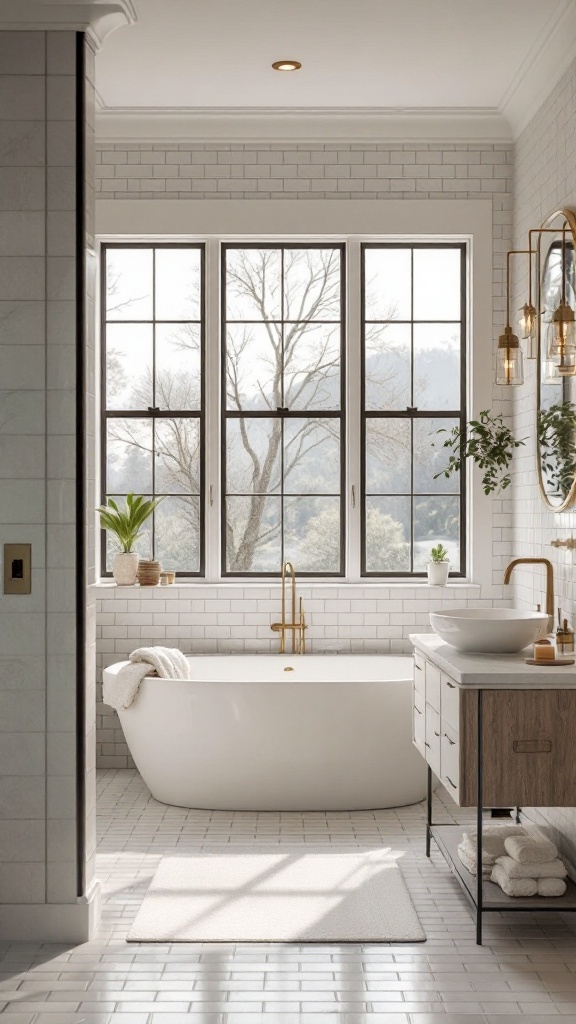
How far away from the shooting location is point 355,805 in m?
4.65

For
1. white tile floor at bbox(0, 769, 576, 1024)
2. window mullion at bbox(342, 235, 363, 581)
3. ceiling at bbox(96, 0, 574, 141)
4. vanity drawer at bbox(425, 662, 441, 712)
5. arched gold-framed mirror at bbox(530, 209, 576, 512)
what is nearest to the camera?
white tile floor at bbox(0, 769, 576, 1024)

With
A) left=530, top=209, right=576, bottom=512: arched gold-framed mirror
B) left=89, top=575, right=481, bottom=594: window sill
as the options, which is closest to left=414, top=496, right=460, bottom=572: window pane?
left=89, top=575, right=481, bottom=594: window sill

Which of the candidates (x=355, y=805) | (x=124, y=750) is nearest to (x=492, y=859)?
(x=355, y=805)

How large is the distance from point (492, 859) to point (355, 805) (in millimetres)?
1221

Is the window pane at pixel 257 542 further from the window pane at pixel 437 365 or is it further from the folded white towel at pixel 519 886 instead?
the folded white towel at pixel 519 886

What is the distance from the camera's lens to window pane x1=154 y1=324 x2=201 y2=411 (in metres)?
5.62

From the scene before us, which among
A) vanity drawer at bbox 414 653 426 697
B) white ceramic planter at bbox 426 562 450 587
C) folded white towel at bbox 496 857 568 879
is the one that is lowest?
folded white towel at bbox 496 857 568 879

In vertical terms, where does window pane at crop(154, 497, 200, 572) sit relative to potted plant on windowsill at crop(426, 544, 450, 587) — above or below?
above

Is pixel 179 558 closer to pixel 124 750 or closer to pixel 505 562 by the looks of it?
pixel 124 750

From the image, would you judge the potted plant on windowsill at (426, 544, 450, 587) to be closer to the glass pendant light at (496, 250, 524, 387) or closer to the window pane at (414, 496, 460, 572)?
the window pane at (414, 496, 460, 572)

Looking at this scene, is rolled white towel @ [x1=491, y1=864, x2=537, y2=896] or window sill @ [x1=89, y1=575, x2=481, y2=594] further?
window sill @ [x1=89, y1=575, x2=481, y2=594]

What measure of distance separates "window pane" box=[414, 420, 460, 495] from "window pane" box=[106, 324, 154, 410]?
152 centimetres

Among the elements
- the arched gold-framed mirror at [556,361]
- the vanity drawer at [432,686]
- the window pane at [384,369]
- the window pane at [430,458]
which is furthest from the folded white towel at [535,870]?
the window pane at [384,369]

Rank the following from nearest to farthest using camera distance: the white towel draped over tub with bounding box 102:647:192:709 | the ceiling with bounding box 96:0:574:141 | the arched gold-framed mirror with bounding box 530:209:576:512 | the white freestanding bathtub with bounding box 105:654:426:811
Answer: the arched gold-framed mirror with bounding box 530:209:576:512 < the ceiling with bounding box 96:0:574:141 < the white freestanding bathtub with bounding box 105:654:426:811 < the white towel draped over tub with bounding box 102:647:192:709
